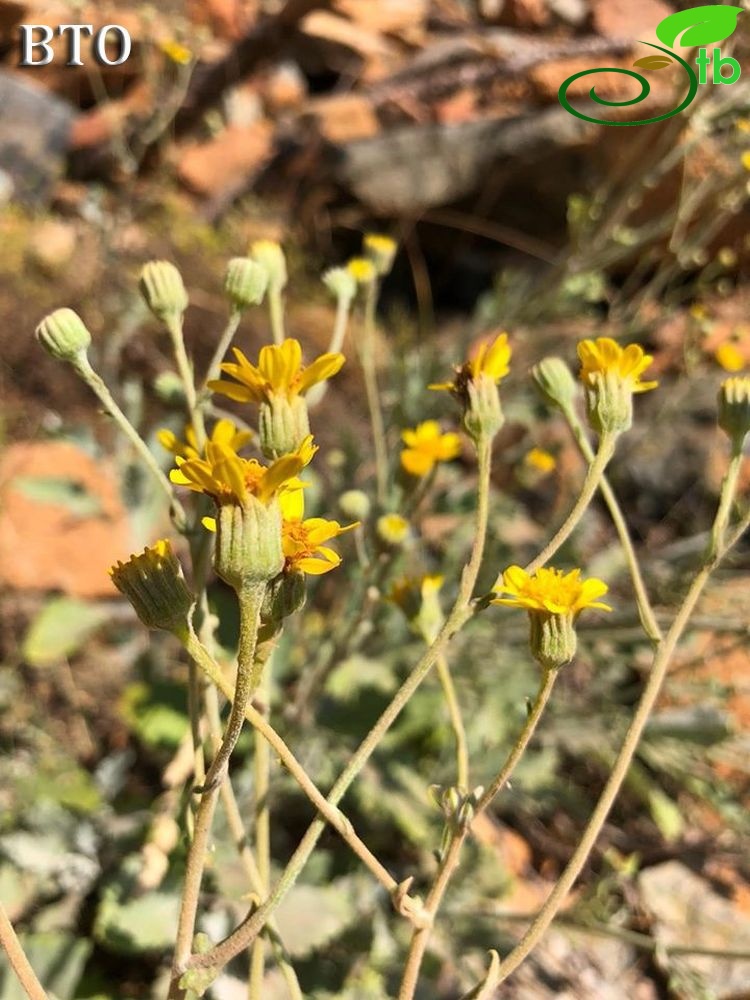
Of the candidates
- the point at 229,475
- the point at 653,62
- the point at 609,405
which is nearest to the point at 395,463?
the point at 609,405

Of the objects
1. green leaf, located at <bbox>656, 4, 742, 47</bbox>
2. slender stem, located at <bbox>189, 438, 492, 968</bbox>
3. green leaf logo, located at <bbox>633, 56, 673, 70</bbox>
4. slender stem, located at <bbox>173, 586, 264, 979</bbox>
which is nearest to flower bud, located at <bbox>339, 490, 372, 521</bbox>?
slender stem, located at <bbox>189, 438, 492, 968</bbox>

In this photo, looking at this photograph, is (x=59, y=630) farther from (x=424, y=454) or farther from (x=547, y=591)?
(x=547, y=591)

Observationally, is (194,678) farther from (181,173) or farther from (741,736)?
(181,173)

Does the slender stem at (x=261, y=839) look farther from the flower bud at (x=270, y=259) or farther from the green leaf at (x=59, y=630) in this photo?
the green leaf at (x=59, y=630)

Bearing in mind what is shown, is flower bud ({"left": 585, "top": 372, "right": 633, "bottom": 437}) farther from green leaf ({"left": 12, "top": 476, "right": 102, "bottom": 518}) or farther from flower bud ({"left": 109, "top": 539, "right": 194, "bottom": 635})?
green leaf ({"left": 12, "top": 476, "right": 102, "bottom": 518})

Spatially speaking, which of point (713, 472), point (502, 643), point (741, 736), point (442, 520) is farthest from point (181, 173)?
point (741, 736)
